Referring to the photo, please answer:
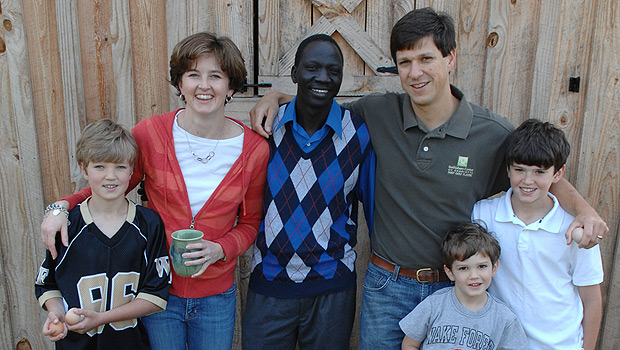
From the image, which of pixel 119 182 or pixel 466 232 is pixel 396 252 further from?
pixel 119 182

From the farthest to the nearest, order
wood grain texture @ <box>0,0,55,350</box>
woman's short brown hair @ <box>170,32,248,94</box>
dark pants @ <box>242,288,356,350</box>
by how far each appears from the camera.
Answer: wood grain texture @ <box>0,0,55,350</box> < dark pants @ <box>242,288,356,350</box> < woman's short brown hair @ <box>170,32,248,94</box>

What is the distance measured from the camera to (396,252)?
2.38 metres

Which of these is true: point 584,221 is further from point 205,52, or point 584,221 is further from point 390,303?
point 205,52

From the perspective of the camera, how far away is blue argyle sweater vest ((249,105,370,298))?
2344 mm

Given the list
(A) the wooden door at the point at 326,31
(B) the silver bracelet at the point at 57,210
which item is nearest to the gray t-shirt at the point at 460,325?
(A) the wooden door at the point at 326,31

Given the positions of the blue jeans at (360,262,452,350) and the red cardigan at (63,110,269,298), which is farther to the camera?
the blue jeans at (360,262,452,350)

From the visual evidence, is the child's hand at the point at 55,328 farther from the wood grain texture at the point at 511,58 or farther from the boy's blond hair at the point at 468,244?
the wood grain texture at the point at 511,58

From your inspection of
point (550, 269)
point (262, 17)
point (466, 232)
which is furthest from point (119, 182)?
point (550, 269)

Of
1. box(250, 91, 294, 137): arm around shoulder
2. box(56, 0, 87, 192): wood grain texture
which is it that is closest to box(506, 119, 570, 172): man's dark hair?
box(250, 91, 294, 137): arm around shoulder

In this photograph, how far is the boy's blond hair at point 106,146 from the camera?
2119 millimetres

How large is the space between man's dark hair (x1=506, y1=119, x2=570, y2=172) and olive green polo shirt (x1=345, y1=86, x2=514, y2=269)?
125 mm

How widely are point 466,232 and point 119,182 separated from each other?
1552 millimetres

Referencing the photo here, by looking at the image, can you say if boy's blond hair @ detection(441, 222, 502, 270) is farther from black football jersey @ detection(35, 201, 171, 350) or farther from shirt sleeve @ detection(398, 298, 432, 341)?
black football jersey @ detection(35, 201, 171, 350)

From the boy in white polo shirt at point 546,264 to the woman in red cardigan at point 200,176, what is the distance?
1210mm
